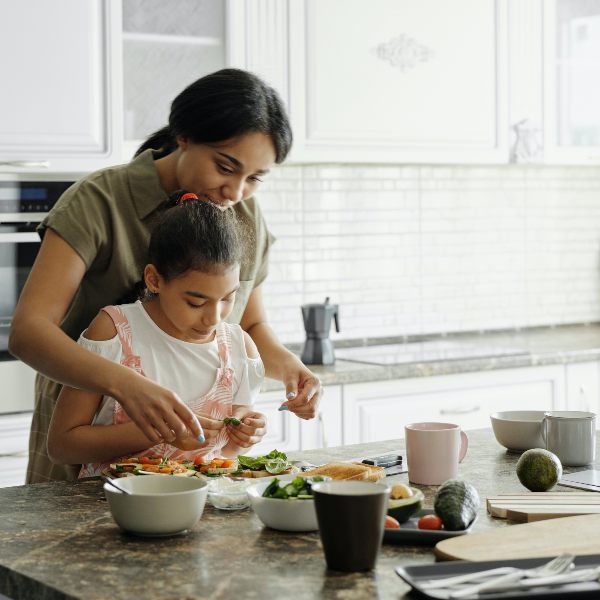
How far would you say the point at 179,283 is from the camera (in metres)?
2.10

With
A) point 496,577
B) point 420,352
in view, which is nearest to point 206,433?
point 496,577

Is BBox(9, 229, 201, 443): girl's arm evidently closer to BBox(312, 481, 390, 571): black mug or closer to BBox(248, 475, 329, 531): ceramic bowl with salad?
BBox(248, 475, 329, 531): ceramic bowl with salad

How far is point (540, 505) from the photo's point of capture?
1.69 meters

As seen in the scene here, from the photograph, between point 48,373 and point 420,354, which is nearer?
point 48,373

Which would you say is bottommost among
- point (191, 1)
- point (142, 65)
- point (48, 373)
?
point (48, 373)

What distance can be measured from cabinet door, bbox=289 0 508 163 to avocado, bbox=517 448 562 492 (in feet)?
7.25

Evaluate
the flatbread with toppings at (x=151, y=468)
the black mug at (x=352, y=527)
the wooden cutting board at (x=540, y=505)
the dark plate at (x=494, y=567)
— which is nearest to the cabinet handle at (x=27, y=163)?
the flatbread with toppings at (x=151, y=468)

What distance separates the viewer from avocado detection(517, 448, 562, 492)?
184cm

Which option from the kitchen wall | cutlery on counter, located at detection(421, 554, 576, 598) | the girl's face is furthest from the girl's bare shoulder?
the kitchen wall

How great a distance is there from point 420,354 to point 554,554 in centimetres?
272

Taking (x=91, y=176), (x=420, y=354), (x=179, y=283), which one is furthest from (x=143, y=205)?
(x=420, y=354)

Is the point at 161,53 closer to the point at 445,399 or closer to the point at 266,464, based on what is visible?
the point at 445,399

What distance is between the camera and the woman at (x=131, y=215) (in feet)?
6.96

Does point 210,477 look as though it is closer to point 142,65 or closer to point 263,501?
point 263,501
